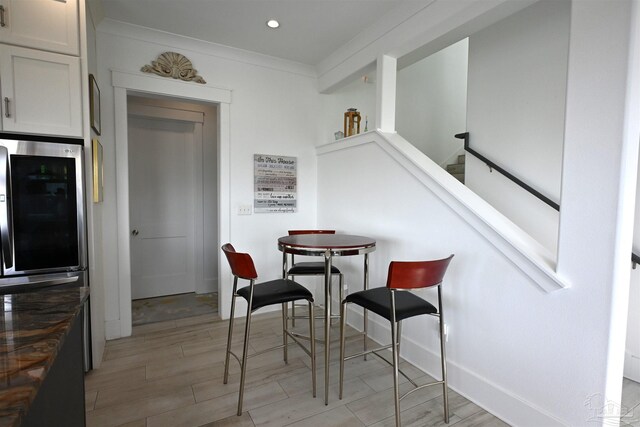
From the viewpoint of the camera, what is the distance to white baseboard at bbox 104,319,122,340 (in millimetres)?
2797

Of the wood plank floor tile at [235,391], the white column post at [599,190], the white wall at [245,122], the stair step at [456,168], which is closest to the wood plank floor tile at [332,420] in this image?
the wood plank floor tile at [235,391]

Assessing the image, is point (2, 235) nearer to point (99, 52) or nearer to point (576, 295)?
point (99, 52)

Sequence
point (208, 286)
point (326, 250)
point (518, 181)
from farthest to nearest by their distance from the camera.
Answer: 1. point (208, 286)
2. point (518, 181)
3. point (326, 250)

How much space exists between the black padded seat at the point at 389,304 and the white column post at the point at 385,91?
1486 mm

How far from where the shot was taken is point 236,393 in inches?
79.6

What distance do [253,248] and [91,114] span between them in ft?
6.08

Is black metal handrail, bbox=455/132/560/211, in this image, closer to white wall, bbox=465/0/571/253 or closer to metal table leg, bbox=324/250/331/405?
white wall, bbox=465/0/571/253

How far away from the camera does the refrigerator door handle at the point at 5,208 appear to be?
1870 millimetres

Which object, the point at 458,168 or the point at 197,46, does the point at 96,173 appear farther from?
the point at 458,168

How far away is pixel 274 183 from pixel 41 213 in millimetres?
2018

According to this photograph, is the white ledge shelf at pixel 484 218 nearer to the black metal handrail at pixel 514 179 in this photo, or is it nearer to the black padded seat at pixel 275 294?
the black metal handrail at pixel 514 179

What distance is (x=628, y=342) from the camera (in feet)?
7.40

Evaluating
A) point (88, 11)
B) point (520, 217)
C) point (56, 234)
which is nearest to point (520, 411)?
point (520, 217)

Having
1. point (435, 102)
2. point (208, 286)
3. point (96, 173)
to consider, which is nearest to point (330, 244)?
point (96, 173)
